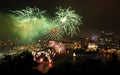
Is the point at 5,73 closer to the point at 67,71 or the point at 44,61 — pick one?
the point at 67,71

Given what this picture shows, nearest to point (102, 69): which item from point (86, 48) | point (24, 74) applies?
point (24, 74)

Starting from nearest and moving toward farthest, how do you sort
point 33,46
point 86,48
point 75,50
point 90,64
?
1. point 90,64
2. point 33,46
3. point 75,50
4. point 86,48

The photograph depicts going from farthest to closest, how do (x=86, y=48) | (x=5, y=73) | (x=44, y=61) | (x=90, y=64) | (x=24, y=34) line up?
(x=86, y=48) → (x=44, y=61) → (x=24, y=34) → (x=90, y=64) → (x=5, y=73)

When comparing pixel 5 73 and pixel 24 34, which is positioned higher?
pixel 24 34

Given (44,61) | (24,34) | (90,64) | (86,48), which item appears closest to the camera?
(90,64)

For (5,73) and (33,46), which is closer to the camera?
(5,73)

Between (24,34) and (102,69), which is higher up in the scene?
(24,34)

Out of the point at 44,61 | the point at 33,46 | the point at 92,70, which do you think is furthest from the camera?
the point at 33,46

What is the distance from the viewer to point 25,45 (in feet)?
194

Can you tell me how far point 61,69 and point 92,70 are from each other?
1933mm

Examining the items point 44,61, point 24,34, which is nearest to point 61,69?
point 24,34

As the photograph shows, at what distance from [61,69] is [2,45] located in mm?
46020

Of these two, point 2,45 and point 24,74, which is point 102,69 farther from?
point 2,45

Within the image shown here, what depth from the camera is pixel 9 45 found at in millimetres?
62594
